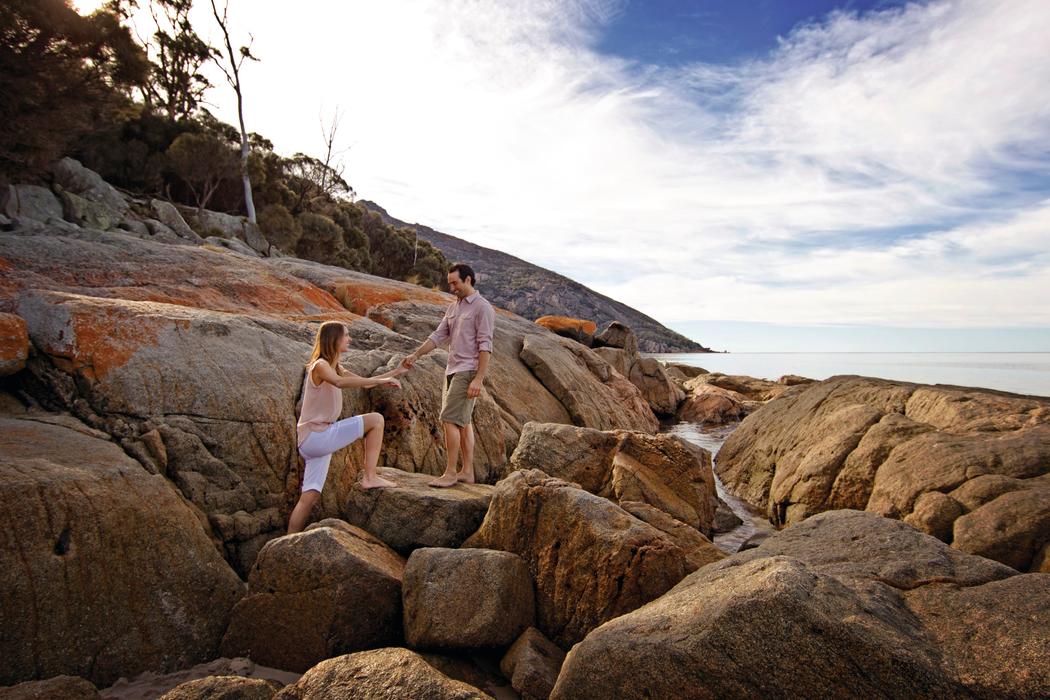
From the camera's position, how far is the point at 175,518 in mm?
5082

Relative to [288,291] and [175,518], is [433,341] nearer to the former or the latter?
[175,518]

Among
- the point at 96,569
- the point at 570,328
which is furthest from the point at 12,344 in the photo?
the point at 570,328

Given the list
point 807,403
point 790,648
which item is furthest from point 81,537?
point 807,403

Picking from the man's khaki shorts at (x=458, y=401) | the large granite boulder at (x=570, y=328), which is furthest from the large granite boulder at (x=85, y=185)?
the man's khaki shorts at (x=458, y=401)

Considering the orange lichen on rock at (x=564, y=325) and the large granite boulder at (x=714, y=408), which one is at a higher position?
the orange lichen on rock at (x=564, y=325)

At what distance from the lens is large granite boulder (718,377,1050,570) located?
18.8 ft

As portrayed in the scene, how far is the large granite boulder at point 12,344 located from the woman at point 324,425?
9.04 ft

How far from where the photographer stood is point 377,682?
10.2ft

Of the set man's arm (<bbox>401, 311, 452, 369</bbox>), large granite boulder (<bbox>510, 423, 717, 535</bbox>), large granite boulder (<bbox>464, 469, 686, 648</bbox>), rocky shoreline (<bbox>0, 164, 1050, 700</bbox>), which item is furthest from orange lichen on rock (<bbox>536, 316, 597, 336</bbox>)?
large granite boulder (<bbox>464, 469, 686, 648</bbox>)

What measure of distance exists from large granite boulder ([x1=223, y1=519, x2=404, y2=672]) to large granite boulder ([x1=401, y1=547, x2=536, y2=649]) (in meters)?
0.24

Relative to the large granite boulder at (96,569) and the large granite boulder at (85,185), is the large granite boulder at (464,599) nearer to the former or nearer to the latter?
the large granite boulder at (96,569)

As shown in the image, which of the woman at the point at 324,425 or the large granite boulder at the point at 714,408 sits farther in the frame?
the large granite boulder at the point at 714,408

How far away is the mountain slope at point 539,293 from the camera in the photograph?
89688 mm

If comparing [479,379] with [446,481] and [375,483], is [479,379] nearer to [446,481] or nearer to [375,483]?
[446,481]
